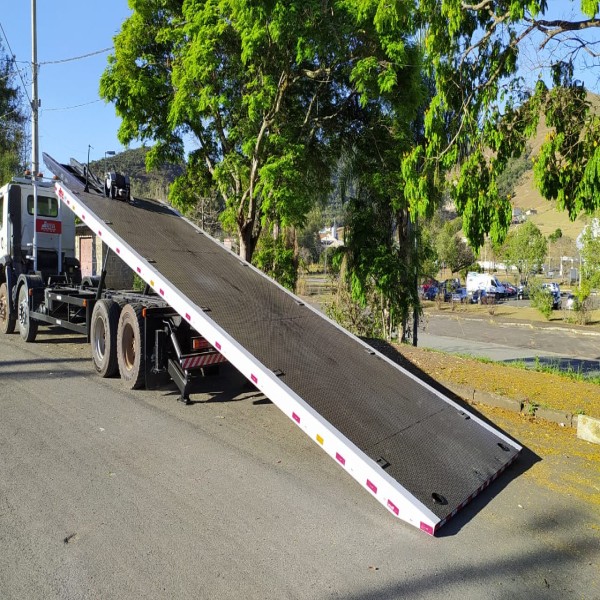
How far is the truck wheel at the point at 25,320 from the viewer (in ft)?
33.9

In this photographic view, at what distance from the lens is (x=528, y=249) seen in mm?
47531

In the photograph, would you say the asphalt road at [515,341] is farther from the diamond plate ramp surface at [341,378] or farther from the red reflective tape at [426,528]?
the red reflective tape at [426,528]

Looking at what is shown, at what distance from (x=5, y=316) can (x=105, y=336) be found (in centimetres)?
475

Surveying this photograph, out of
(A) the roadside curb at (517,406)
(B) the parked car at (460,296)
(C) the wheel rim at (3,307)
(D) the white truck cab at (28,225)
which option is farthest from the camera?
(B) the parked car at (460,296)

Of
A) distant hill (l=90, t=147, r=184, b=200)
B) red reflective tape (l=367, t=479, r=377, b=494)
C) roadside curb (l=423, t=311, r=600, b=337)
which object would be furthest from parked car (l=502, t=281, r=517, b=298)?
red reflective tape (l=367, t=479, r=377, b=494)

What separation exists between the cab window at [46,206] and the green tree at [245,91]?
6.56ft

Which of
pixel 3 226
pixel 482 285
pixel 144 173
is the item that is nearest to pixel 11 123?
pixel 144 173

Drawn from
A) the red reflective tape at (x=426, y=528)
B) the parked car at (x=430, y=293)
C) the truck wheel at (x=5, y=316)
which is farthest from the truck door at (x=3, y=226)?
the parked car at (x=430, y=293)

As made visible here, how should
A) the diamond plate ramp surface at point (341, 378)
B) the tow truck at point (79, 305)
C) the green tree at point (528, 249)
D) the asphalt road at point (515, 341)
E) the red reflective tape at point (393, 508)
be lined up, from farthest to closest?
the green tree at point (528, 249) < the asphalt road at point (515, 341) < the tow truck at point (79, 305) < the diamond plate ramp surface at point (341, 378) < the red reflective tape at point (393, 508)

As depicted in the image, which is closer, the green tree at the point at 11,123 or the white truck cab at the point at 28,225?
the white truck cab at the point at 28,225

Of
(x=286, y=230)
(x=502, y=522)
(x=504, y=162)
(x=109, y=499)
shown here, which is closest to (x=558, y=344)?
(x=286, y=230)

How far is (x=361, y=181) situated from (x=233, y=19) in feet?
13.1

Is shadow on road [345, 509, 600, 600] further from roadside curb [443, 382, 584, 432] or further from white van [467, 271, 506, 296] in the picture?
white van [467, 271, 506, 296]

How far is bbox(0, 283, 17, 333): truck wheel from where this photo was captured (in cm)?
1111
